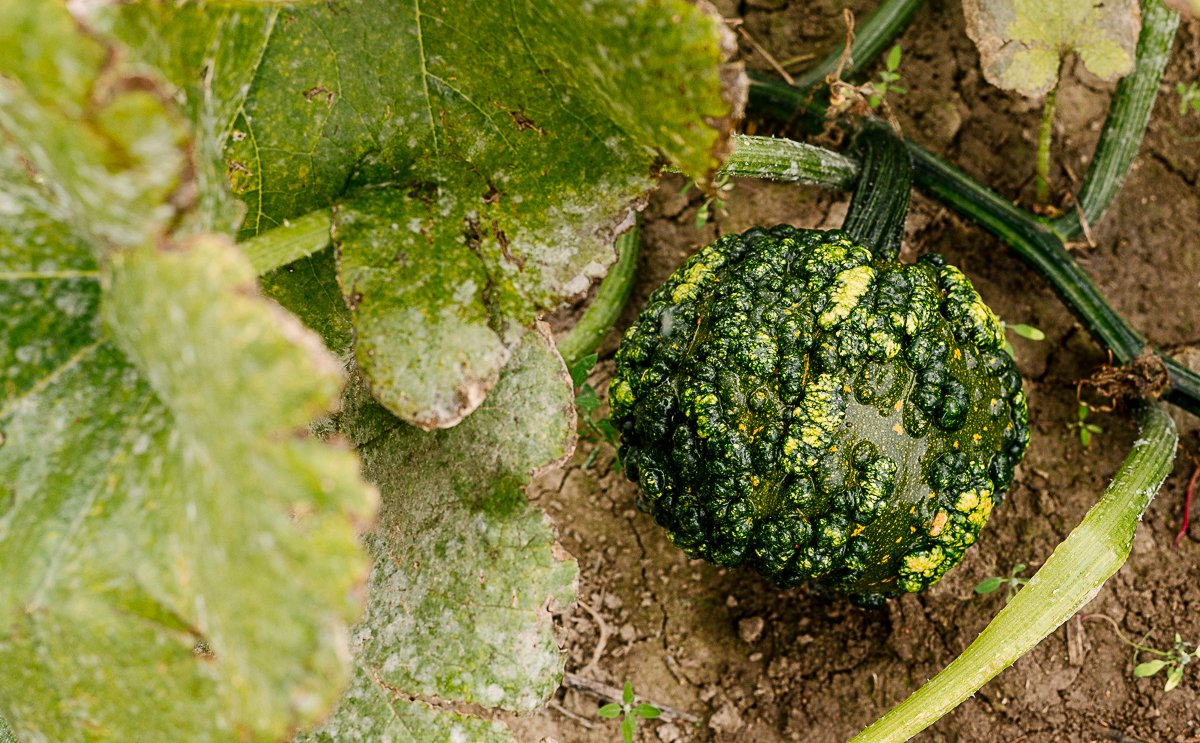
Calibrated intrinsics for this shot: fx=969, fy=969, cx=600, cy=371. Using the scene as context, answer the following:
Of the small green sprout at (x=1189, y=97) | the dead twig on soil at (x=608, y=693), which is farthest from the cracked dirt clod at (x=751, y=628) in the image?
the small green sprout at (x=1189, y=97)

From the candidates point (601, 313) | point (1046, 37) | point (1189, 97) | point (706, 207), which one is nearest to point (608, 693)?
point (601, 313)

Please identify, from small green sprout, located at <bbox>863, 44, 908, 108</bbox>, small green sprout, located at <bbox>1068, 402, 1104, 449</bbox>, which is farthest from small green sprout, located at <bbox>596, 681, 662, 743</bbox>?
small green sprout, located at <bbox>863, 44, 908, 108</bbox>

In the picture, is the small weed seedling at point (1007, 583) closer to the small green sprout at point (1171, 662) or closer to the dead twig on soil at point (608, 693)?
the small green sprout at point (1171, 662)

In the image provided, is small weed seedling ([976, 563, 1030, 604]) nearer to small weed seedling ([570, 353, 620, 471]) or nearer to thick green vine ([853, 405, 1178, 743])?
thick green vine ([853, 405, 1178, 743])

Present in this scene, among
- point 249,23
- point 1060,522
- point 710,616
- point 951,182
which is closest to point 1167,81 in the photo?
point 951,182

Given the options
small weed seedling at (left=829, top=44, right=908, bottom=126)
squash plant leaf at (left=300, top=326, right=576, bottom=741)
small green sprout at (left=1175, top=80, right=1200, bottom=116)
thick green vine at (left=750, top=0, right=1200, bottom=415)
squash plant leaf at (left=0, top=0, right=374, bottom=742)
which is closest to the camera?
squash plant leaf at (left=0, top=0, right=374, bottom=742)

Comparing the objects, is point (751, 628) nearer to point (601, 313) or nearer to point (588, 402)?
point (588, 402)

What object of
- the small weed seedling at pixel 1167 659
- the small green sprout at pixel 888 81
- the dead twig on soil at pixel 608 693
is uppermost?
the small green sprout at pixel 888 81
